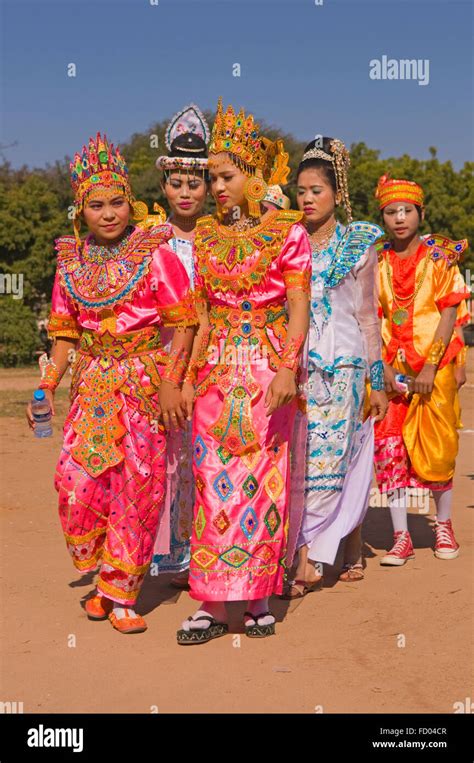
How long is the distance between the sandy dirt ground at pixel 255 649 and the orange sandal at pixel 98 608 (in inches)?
2.5

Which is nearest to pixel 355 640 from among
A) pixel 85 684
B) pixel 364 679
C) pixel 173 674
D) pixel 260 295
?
pixel 364 679

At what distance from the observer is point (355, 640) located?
4957 mm

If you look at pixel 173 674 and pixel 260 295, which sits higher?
pixel 260 295

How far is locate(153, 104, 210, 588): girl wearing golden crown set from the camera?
239 inches

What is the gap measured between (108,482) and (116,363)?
60cm

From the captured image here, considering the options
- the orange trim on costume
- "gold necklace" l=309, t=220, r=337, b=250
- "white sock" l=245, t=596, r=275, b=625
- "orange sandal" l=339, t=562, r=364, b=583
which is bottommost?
"orange sandal" l=339, t=562, r=364, b=583

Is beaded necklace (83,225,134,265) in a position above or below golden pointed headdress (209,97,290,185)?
below

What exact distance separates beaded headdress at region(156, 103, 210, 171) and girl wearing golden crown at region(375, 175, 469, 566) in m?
1.24

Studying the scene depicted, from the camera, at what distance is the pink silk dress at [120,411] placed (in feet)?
16.8

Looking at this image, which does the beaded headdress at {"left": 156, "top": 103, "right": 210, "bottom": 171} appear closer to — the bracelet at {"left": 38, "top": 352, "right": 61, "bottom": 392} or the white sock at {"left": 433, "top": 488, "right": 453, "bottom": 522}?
the bracelet at {"left": 38, "top": 352, "right": 61, "bottom": 392}

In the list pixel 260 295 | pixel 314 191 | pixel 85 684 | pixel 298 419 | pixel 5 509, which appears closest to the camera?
pixel 85 684

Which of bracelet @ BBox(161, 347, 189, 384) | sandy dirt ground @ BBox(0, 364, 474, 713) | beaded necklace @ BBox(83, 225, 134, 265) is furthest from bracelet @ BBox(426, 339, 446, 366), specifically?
beaded necklace @ BBox(83, 225, 134, 265)

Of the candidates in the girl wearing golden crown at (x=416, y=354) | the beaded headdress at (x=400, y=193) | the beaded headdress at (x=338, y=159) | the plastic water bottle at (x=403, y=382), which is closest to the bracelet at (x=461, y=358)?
the girl wearing golden crown at (x=416, y=354)

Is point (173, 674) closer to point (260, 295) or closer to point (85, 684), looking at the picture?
point (85, 684)
